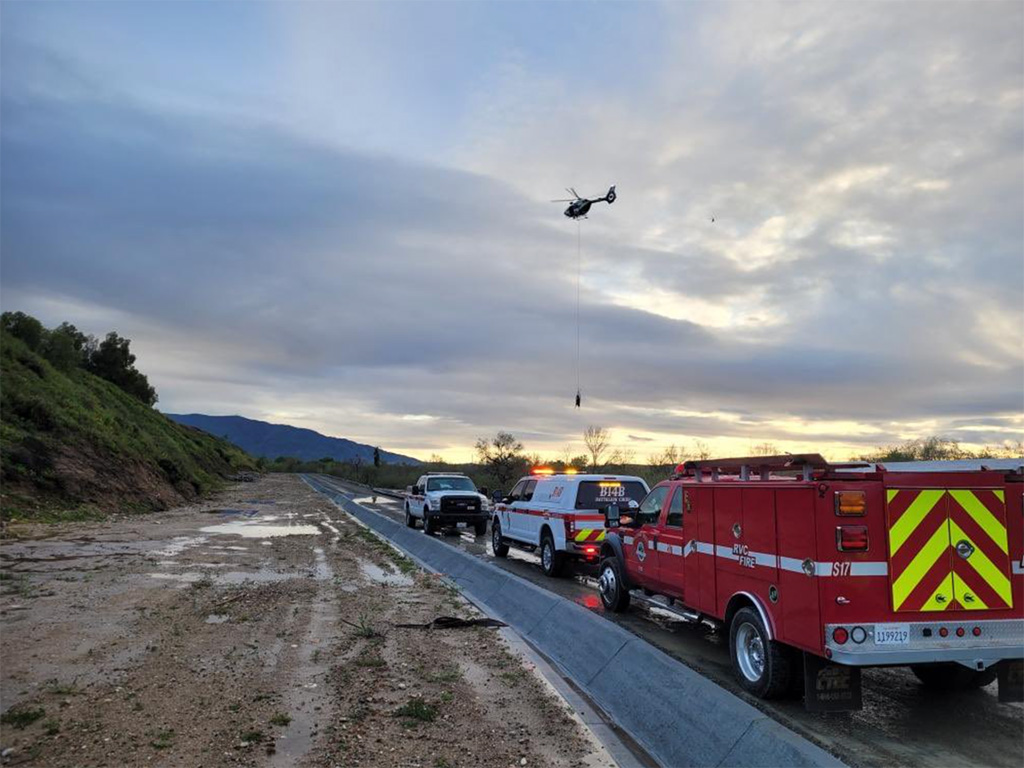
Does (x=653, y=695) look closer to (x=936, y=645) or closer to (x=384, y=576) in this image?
(x=936, y=645)

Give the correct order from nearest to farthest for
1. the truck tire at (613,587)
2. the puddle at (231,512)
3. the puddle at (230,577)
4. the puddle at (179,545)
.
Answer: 1. the truck tire at (613,587)
2. the puddle at (230,577)
3. the puddle at (179,545)
4. the puddle at (231,512)

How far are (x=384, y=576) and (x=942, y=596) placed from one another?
36.3 feet

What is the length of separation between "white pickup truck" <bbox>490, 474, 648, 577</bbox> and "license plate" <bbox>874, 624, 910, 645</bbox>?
25.9 feet

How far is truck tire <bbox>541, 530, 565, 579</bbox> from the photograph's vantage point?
48.1 ft

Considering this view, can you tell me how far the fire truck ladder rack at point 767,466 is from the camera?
19.8ft

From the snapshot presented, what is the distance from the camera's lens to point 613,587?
11.0 meters

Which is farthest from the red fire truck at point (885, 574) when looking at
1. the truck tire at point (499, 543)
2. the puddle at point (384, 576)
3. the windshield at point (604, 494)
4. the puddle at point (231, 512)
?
the puddle at point (231, 512)

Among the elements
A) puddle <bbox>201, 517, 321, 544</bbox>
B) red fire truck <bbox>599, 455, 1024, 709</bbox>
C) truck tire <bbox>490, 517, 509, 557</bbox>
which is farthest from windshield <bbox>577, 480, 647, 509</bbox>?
puddle <bbox>201, 517, 321, 544</bbox>

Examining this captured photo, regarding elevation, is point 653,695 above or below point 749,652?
below

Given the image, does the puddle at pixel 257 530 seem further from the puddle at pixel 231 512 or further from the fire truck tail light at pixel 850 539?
the fire truck tail light at pixel 850 539

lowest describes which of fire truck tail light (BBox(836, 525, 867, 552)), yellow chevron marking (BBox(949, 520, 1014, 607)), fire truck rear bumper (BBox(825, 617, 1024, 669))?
fire truck rear bumper (BBox(825, 617, 1024, 669))

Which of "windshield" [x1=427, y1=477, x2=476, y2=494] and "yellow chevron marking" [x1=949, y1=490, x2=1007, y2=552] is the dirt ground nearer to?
"yellow chevron marking" [x1=949, y1=490, x2=1007, y2=552]

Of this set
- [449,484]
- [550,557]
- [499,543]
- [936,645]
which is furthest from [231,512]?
[936,645]

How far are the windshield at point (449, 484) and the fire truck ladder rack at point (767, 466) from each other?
58.0 feet
